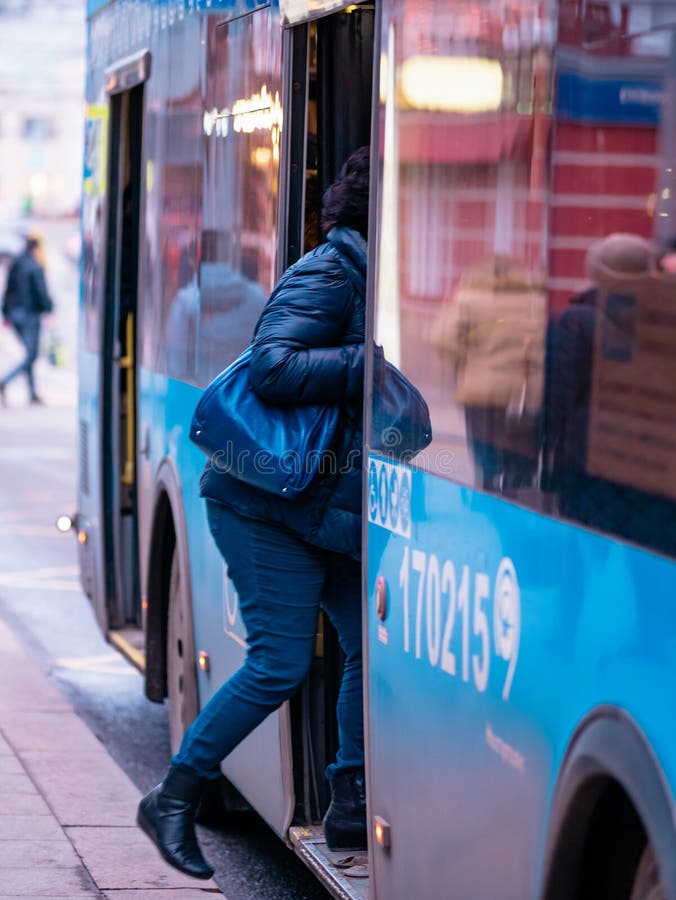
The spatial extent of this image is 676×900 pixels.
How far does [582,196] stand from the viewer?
9.46 feet

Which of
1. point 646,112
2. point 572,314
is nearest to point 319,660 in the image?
point 572,314

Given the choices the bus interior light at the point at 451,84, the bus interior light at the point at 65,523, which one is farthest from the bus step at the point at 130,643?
the bus interior light at the point at 451,84

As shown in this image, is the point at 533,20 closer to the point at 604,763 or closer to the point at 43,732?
the point at 604,763

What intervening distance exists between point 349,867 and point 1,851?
1.31m

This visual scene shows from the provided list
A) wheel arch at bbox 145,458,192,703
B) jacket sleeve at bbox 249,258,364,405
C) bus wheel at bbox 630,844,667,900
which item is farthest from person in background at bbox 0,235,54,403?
bus wheel at bbox 630,844,667,900

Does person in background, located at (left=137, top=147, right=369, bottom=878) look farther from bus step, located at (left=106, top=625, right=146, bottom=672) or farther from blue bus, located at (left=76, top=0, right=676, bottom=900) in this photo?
bus step, located at (left=106, top=625, right=146, bottom=672)

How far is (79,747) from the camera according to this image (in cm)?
690

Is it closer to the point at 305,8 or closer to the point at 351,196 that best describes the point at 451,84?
the point at 351,196

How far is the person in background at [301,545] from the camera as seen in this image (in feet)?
14.5

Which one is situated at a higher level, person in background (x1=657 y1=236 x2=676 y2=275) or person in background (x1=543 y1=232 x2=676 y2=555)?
person in background (x1=657 y1=236 x2=676 y2=275)

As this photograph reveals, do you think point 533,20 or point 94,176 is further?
point 94,176

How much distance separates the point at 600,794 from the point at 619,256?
821 millimetres

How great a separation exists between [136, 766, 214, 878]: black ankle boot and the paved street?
1.56 feet

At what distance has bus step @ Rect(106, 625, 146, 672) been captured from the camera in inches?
283
